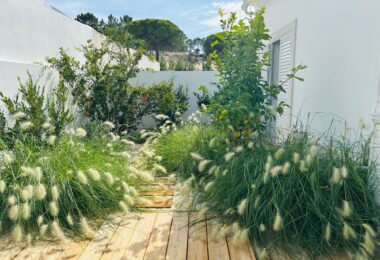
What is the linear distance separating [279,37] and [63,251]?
15.9 ft

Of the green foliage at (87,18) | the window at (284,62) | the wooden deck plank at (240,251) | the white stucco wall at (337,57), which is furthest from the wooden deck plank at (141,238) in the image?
the green foliage at (87,18)

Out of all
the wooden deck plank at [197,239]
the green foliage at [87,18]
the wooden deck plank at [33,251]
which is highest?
the green foliage at [87,18]

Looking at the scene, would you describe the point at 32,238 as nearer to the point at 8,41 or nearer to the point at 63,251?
the point at 63,251

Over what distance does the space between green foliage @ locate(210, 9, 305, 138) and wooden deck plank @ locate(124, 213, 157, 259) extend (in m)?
1.33

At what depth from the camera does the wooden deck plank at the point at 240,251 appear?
2170 mm

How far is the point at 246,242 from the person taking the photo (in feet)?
7.73

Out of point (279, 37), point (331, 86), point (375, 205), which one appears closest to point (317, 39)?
point (331, 86)

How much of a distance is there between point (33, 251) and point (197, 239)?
121 centimetres

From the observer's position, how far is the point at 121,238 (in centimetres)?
248

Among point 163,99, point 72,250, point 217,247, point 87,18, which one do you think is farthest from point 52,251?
point 87,18

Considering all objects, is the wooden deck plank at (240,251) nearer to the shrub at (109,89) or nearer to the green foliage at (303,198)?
the green foliage at (303,198)

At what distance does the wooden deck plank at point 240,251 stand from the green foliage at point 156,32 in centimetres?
2384

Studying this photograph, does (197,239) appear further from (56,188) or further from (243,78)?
(243,78)

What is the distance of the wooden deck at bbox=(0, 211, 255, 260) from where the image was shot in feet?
7.28
